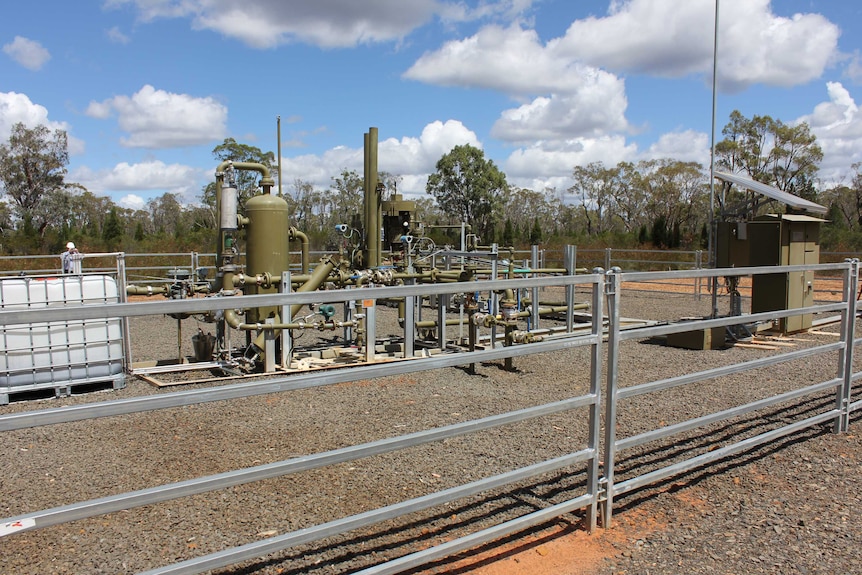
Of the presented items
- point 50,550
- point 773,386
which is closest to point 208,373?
point 50,550

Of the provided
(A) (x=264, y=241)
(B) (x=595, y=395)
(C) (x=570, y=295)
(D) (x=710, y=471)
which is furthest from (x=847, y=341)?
(A) (x=264, y=241)

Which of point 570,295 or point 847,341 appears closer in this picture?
point 847,341

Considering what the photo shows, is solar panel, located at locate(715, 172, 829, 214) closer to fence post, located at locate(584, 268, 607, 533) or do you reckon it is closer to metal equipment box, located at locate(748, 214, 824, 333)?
metal equipment box, located at locate(748, 214, 824, 333)

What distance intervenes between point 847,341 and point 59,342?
689cm

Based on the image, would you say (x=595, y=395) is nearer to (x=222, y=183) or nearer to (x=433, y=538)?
(x=433, y=538)

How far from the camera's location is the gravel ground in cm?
300

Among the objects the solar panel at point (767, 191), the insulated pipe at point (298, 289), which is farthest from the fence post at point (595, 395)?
the solar panel at point (767, 191)

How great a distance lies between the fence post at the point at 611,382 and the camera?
302 centimetres

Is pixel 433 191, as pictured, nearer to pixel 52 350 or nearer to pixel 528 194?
pixel 528 194

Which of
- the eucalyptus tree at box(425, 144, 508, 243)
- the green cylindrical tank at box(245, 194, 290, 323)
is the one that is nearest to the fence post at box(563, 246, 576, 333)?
the green cylindrical tank at box(245, 194, 290, 323)

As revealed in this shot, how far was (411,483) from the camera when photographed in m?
3.84

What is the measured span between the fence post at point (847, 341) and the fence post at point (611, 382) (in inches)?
92.1

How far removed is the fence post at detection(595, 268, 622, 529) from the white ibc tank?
17.0 ft

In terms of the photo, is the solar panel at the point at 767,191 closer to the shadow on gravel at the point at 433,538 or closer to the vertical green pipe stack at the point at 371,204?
the vertical green pipe stack at the point at 371,204
